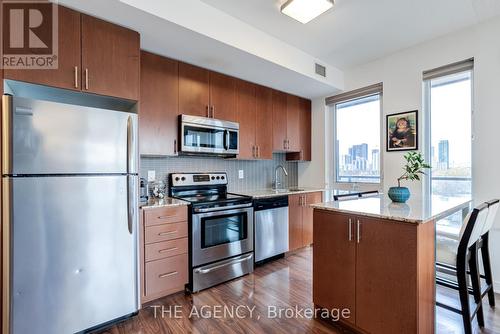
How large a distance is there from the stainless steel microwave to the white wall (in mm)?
2045

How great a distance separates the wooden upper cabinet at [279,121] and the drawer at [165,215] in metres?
1.76

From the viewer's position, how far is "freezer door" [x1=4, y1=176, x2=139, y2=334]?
147 centimetres

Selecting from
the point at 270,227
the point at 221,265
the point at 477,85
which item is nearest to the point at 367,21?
the point at 477,85

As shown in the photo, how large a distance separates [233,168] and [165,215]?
4.63ft

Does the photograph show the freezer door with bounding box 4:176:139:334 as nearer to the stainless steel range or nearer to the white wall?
the stainless steel range

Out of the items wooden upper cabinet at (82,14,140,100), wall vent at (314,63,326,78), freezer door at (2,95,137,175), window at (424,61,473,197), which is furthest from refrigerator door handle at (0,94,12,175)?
window at (424,61,473,197)

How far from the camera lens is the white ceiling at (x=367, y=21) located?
209 centimetres

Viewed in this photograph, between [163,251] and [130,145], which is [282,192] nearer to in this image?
[163,251]

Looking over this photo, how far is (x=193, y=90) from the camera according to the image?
268cm

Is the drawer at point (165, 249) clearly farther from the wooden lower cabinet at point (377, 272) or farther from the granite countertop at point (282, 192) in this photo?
the wooden lower cabinet at point (377, 272)

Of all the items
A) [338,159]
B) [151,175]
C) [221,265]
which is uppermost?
[338,159]

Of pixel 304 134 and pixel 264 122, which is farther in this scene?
pixel 304 134

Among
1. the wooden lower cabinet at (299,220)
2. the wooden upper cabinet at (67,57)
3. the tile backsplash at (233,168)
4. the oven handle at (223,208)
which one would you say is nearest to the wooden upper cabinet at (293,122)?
the tile backsplash at (233,168)

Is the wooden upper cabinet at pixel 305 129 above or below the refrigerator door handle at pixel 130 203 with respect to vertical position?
above
